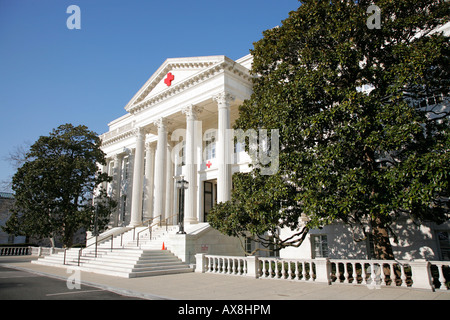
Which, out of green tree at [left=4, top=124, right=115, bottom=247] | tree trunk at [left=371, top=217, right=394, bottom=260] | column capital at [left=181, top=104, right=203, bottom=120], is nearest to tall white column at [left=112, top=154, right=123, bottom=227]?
green tree at [left=4, top=124, right=115, bottom=247]

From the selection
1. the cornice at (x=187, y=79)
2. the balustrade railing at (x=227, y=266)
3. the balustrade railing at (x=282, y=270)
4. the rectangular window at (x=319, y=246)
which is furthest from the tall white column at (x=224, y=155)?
the balustrade railing at (x=282, y=270)

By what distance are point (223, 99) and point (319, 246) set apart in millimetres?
10190

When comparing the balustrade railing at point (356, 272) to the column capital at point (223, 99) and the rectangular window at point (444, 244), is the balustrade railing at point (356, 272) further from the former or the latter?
the column capital at point (223, 99)

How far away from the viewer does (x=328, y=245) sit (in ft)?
52.2

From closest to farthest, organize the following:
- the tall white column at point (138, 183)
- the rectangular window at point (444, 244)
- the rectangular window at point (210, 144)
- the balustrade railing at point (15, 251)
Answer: the rectangular window at point (444, 244) → the tall white column at point (138, 183) → the rectangular window at point (210, 144) → the balustrade railing at point (15, 251)

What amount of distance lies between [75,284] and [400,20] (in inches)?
563

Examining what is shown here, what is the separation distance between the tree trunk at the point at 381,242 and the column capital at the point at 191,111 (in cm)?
1307

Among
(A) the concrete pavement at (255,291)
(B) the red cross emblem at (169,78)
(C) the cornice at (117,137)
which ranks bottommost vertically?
(A) the concrete pavement at (255,291)

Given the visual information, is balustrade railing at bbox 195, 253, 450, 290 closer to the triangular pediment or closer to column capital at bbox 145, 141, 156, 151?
the triangular pediment

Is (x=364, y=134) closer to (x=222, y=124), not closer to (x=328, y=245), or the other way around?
(x=328, y=245)

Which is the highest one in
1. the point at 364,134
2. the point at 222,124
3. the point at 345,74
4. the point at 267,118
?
the point at 222,124

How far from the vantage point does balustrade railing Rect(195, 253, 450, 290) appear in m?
8.21

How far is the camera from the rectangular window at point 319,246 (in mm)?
16344
